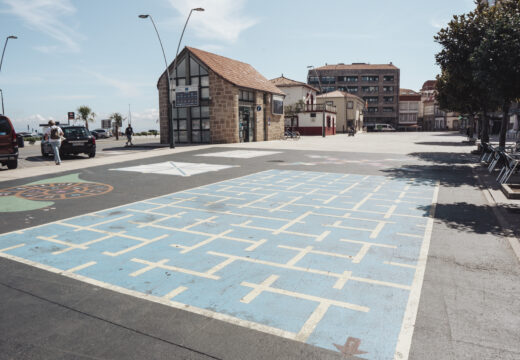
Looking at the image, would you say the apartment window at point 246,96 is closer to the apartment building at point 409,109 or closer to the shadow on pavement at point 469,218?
the shadow on pavement at point 469,218

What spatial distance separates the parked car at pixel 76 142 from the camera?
59.5 feet

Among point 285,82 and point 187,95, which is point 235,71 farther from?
point 285,82

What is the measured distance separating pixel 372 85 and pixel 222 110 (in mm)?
72947

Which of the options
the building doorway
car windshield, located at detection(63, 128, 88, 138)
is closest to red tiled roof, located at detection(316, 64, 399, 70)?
the building doorway

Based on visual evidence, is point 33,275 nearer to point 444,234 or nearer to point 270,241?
point 270,241

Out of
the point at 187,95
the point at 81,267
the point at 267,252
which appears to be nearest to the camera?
the point at 81,267

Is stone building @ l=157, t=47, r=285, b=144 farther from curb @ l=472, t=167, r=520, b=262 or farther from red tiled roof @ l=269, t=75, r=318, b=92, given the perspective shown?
red tiled roof @ l=269, t=75, r=318, b=92

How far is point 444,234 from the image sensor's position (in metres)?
5.79

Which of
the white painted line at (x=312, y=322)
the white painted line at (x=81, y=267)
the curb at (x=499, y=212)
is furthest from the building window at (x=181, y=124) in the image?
the white painted line at (x=312, y=322)

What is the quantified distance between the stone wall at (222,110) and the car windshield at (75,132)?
12.5 m

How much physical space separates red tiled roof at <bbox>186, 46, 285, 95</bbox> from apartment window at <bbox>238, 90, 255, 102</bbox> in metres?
0.60

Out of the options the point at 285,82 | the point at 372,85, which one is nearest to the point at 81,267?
the point at 285,82

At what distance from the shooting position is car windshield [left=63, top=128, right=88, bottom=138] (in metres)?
18.5

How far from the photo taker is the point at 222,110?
98.0 feet
